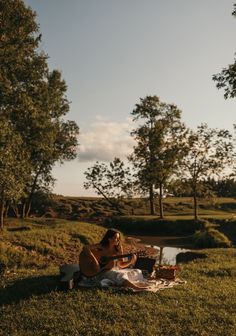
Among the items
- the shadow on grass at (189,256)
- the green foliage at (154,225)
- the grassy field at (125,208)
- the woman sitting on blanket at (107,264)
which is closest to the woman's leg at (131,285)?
the woman sitting on blanket at (107,264)

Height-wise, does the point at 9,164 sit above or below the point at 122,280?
above

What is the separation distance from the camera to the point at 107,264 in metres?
16.9

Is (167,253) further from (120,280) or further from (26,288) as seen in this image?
(26,288)

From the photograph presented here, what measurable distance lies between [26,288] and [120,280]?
3456mm

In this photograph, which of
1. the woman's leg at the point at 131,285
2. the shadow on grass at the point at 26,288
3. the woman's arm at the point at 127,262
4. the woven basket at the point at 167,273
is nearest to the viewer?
the shadow on grass at the point at 26,288

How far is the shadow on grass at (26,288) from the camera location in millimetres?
15328

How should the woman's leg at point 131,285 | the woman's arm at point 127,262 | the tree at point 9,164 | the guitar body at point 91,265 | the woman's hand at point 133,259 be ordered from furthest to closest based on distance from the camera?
the tree at point 9,164
the woman's hand at point 133,259
the woman's arm at point 127,262
the guitar body at point 91,265
the woman's leg at point 131,285

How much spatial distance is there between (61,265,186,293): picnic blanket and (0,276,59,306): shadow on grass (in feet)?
2.67

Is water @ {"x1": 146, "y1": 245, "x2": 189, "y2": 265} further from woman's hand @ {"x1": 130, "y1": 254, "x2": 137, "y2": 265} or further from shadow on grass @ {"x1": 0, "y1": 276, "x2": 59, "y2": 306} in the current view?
shadow on grass @ {"x1": 0, "y1": 276, "x2": 59, "y2": 306}

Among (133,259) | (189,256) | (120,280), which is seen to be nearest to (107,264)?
(120,280)

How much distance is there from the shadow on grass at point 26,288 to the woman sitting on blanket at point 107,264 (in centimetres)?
142

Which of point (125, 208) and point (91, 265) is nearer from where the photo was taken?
point (91, 265)

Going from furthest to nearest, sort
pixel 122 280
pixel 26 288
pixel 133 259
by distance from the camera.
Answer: pixel 133 259
pixel 26 288
pixel 122 280

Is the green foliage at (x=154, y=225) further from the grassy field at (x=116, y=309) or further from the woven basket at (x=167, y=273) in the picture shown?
the woven basket at (x=167, y=273)
